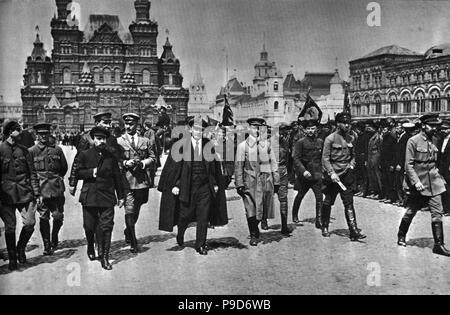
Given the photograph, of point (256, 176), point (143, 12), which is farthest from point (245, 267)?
point (143, 12)

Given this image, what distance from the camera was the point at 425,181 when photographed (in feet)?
23.5

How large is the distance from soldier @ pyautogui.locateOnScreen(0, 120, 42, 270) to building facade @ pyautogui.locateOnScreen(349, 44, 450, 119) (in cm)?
3590

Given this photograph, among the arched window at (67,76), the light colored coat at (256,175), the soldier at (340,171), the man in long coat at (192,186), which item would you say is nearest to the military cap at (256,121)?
the light colored coat at (256,175)

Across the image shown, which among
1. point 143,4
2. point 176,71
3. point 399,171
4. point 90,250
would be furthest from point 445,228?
point 176,71

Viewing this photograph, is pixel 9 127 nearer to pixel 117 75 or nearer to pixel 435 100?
pixel 435 100

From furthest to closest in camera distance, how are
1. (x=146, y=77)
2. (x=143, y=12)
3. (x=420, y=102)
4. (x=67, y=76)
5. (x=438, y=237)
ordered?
(x=146, y=77)
(x=67, y=76)
(x=143, y=12)
(x=420, y=102)
(x=438, y=237)

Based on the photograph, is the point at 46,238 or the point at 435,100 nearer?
the point at 46,238

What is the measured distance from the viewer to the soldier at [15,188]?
20.8 feet

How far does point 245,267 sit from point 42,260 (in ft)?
8.64

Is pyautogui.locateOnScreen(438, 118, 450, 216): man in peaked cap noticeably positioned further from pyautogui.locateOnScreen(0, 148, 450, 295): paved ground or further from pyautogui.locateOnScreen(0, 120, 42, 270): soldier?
pyautogui.locateOnScreen(0, 120, 42, 270): soldier

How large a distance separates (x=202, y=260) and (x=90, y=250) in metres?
1.46

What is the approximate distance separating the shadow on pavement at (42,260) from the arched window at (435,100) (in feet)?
122

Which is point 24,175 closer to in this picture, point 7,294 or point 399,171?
point 7,294

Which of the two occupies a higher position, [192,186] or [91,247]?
[192,186]
